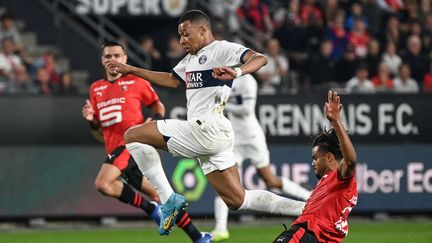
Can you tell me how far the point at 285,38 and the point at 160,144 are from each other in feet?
36.0

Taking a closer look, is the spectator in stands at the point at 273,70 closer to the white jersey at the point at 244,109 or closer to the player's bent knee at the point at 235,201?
the white jersey at the point at 244,109

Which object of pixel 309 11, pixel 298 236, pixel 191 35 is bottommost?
pixel 298 236

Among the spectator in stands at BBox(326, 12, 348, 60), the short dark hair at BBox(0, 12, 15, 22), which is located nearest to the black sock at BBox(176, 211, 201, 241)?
the short dark hair at BBox(0, 12, 15, 22)

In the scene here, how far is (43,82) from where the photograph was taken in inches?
704

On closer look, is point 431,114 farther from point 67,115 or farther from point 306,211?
point 306,211

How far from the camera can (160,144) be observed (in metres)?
10.9

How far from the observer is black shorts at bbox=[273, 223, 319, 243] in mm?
9211

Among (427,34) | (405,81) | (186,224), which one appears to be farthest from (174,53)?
(186,224)

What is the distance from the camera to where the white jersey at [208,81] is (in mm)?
10789

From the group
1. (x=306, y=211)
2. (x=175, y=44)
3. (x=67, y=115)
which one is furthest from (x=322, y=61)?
(x=306, y=211)

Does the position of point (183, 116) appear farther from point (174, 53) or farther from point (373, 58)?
point (373, 58)

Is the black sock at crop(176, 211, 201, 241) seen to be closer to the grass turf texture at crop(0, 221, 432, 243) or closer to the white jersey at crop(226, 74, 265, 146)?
the grass turf texture at crop(0, 221, 432, 243)

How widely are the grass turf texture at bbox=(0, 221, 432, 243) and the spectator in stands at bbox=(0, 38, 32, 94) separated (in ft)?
8.82

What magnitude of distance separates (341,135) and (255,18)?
46.1 ft
